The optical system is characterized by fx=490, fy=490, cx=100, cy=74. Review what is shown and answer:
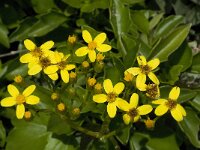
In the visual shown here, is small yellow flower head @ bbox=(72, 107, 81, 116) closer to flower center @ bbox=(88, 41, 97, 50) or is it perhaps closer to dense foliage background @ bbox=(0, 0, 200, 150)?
dense foliage background @ bbox=(0, 0, 200, 150)

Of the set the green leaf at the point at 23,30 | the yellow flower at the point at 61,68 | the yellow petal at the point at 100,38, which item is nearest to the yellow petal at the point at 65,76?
the yellow flower at the point at 61,68

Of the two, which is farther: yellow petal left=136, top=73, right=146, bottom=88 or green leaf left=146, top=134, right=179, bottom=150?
green leaf left=146, top=134, right=179, bottom=150

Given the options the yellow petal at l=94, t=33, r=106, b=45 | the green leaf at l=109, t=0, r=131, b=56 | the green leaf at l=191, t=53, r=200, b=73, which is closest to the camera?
the yellow petal at l=94, t=33, r=106, b=45

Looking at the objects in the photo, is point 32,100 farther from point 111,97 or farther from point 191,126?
point 191,126

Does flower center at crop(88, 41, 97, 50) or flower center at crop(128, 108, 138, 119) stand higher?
flower center at crop(88, 41, 97, 50)

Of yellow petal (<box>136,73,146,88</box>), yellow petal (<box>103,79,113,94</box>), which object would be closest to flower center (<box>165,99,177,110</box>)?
yellow petal (<box>136,73,146,88</box>)
